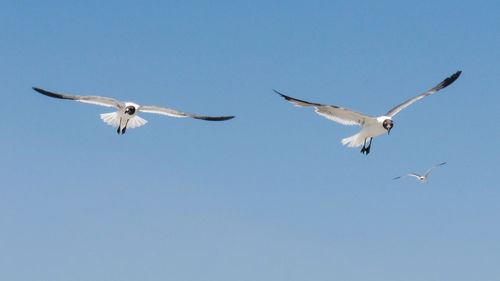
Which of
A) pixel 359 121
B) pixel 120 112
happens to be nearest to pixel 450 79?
pixel 359 121

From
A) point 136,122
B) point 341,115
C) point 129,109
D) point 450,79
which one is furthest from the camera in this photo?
point 450,79

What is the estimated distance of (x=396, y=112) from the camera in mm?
27031

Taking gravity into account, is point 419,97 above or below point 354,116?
above

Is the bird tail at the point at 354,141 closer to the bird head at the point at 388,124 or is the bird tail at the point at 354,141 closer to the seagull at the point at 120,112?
the bird head at the point at 388,124

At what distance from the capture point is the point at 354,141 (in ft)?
85.8

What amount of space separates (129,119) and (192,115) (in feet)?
9.25

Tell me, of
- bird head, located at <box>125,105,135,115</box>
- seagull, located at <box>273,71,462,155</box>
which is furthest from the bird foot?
bird head, located at <box>125,105,135,115</box>

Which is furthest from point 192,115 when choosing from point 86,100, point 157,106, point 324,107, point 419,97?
point 419,97

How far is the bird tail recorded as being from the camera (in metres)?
26.1

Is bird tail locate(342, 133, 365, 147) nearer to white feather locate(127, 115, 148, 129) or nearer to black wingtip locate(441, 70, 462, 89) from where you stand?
black wingtip locate(441, 70, 462, 89)

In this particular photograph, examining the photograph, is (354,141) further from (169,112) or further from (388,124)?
(169,112)

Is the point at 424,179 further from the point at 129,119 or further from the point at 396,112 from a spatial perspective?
the point at 129,119

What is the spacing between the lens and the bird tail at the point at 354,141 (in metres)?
26.1

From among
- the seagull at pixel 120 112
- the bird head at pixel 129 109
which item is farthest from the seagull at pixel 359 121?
the bird head at pixel 129 109
